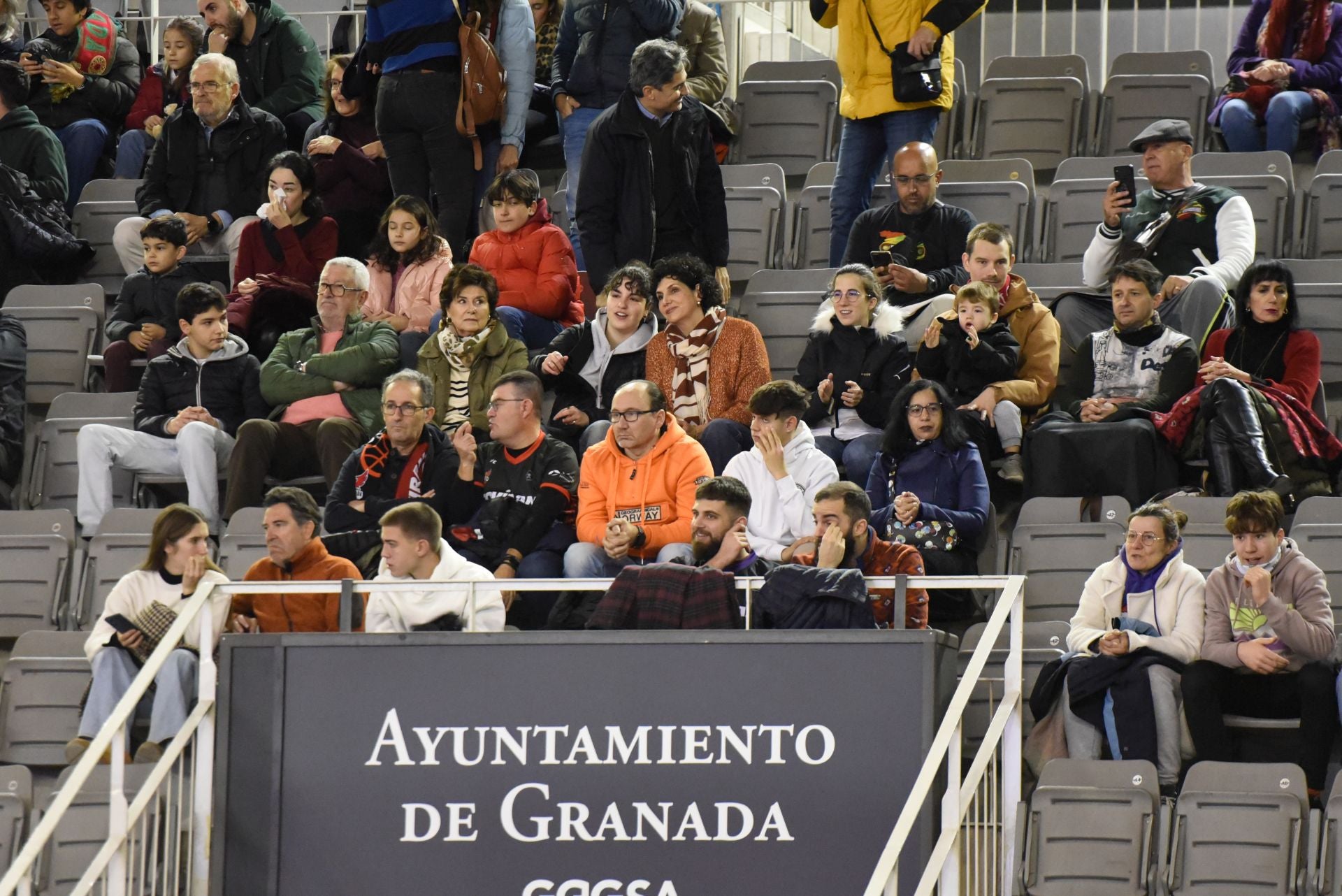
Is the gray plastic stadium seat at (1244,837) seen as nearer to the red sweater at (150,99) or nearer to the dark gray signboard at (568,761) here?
the dark gray signboard at (568,761)

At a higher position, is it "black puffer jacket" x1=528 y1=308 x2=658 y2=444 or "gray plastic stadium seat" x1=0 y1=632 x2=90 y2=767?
"black puffer jacket" x1=528 y1=308 x2=658 y2=444

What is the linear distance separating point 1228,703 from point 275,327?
175 inches

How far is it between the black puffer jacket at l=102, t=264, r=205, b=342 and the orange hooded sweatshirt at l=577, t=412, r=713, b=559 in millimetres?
2707

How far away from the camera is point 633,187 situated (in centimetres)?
866

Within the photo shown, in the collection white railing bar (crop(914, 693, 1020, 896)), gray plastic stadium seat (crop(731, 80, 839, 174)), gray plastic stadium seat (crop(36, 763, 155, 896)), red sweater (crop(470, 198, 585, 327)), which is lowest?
gray plastic stadium seat (crop(36, 763, 155, 896))

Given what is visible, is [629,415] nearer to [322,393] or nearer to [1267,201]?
[322,393]

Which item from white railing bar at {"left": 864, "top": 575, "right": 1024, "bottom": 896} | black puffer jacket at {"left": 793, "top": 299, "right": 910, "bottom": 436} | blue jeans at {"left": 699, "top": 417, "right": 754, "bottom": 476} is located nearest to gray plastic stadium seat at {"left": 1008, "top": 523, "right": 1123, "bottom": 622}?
black puffer jacket at {"left": 793, "top": 299, "right": 910, "bottom": 436}

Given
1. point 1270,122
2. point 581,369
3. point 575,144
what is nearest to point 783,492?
point 581,369

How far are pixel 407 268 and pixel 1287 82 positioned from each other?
403cm

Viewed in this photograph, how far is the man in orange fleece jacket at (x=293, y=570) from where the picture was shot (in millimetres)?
6801

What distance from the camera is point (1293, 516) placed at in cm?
727

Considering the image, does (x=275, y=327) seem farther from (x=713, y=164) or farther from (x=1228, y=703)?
(x=1228, y=703)

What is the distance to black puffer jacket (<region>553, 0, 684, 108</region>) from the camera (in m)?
9.49

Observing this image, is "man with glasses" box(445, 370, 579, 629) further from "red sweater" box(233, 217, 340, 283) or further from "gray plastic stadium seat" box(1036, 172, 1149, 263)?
"gray plastic stadium seat" box(1036, 172, 1149, 263)
